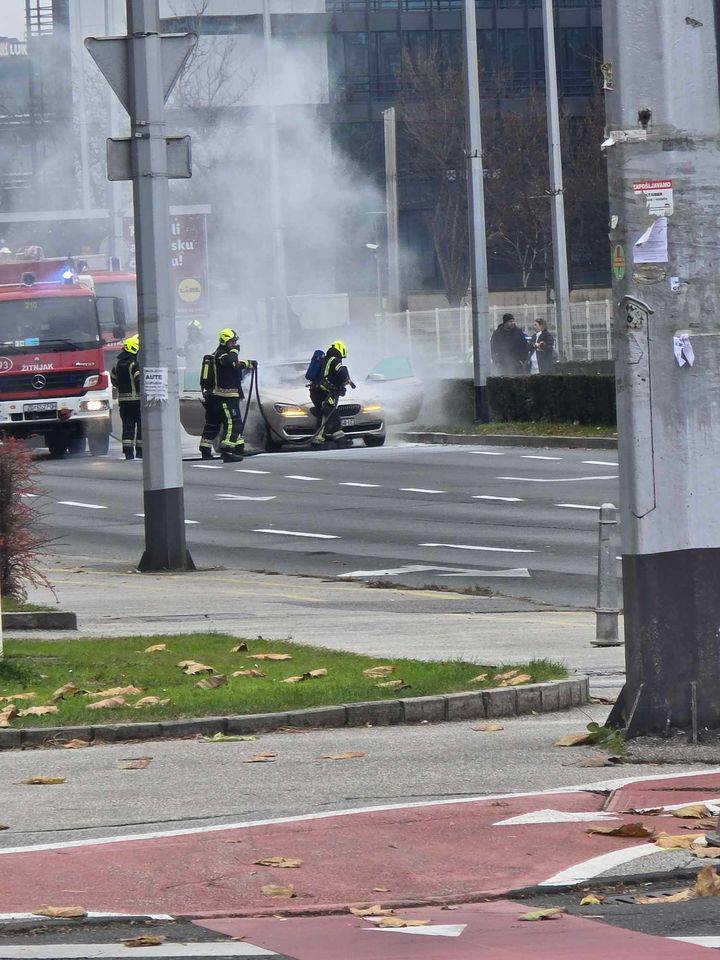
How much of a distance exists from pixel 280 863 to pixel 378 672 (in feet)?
12.8

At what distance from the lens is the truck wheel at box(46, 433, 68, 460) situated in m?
32.6

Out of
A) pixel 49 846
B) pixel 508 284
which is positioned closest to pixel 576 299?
pixel 508 284

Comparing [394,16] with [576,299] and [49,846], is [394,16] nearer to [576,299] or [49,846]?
[576,299]

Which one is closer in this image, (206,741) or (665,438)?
(665,438)

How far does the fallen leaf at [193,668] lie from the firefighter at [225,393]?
1657 centimetres

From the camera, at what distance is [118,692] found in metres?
9.69

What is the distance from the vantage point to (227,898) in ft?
19.2

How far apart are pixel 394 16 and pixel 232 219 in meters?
17.8

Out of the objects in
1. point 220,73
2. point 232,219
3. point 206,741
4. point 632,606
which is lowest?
point 206,741

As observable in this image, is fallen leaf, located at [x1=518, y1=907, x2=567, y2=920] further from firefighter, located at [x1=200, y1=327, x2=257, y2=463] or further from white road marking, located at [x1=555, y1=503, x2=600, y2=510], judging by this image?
firefighter, located at [x1=200, y1=327, x2=257, y2=463]

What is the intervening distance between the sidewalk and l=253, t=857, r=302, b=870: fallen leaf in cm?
428

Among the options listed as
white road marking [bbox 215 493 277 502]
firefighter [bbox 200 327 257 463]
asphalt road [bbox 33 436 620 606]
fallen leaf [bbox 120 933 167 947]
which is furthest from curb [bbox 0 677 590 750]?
firefighter [bbox 200 327 257 463]

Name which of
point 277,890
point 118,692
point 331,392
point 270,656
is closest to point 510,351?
point 331,392

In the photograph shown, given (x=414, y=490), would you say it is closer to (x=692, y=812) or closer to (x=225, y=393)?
(x=225, y=393)
